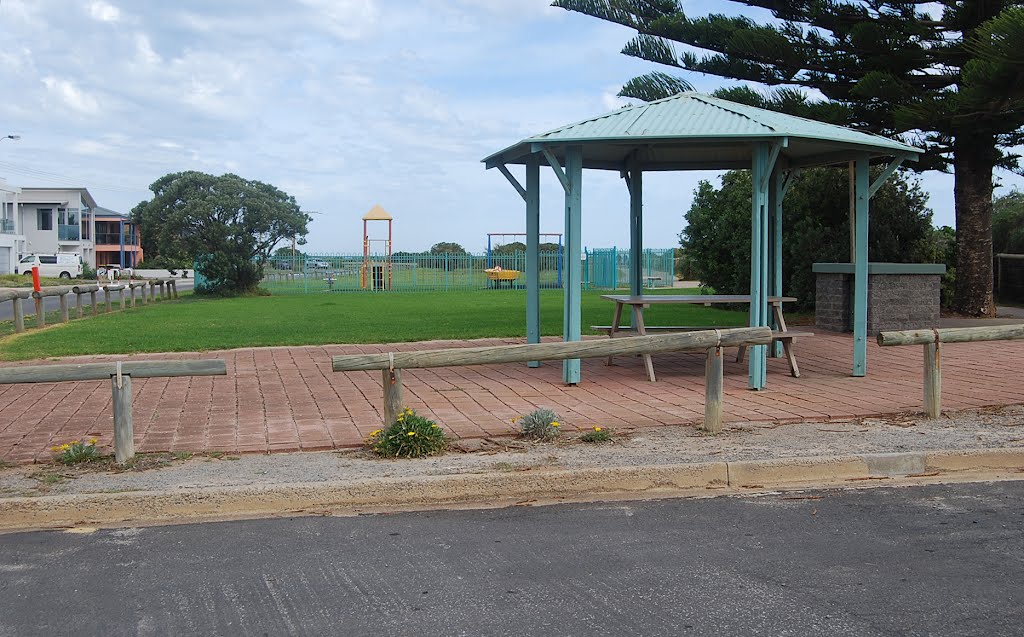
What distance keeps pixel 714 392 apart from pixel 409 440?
7.41 ft

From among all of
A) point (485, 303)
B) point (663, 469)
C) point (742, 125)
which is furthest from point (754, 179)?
point (485, 303)

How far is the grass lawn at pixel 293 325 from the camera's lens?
13.3 m

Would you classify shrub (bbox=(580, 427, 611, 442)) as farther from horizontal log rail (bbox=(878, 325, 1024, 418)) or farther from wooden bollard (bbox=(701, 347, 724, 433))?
horizontal log rail (bbox=(878, 325, 1024, 418))

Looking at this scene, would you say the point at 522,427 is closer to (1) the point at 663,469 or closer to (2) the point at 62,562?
(1) the point at 663,469

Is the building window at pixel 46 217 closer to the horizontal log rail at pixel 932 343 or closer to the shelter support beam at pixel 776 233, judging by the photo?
the shelter support beam at pixel 776 233

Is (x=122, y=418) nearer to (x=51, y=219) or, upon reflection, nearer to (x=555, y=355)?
(x=555, y=355)

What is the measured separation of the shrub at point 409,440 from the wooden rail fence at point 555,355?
0.11m

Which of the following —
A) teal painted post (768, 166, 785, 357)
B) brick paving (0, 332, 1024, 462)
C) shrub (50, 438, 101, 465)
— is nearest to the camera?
shrub (50, 438, 101, 465)

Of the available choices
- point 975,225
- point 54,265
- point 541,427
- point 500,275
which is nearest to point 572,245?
point 541,427

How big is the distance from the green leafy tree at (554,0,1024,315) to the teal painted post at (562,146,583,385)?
26.3ft

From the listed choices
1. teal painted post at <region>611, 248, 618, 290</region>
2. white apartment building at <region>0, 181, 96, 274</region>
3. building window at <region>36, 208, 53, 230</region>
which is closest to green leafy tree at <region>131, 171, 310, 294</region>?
teal painted post at <region>611, 248, 618, 290</region>

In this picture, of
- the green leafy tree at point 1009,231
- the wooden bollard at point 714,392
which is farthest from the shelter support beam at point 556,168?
the green leafy tree at point 1009,231

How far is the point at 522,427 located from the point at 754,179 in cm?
409

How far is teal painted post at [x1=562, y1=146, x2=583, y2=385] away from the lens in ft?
31.3
